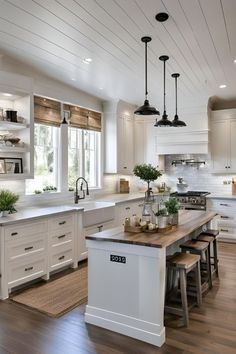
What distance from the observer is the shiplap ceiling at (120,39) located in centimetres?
261

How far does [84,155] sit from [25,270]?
2.63 m

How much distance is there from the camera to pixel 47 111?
4664mm

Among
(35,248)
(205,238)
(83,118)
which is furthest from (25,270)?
(83,118)

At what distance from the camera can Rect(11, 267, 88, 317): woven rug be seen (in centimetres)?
304

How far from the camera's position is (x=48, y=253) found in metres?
3.81

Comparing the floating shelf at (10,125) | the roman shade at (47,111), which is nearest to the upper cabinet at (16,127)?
the floating shelf at (10,125)

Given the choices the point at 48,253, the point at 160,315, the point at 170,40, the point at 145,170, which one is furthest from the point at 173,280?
the point at 170,40

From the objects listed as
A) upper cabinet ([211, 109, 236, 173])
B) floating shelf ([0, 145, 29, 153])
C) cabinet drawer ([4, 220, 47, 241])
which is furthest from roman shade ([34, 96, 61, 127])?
upper cabinet ([211, 109, 236, 173])

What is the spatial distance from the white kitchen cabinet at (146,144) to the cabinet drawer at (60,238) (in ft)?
10.1

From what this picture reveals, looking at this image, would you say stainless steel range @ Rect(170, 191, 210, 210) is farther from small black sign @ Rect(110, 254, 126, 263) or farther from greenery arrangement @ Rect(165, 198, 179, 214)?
small black sign @ Rect(110, 254, 126, 263)

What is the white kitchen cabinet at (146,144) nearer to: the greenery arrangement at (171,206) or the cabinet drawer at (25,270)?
the greenery arrangement at (171,206)

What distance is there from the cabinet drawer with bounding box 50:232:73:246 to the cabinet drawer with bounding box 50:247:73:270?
96mm

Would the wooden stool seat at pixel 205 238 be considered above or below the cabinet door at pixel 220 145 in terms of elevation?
below

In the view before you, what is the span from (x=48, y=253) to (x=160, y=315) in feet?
6.19
